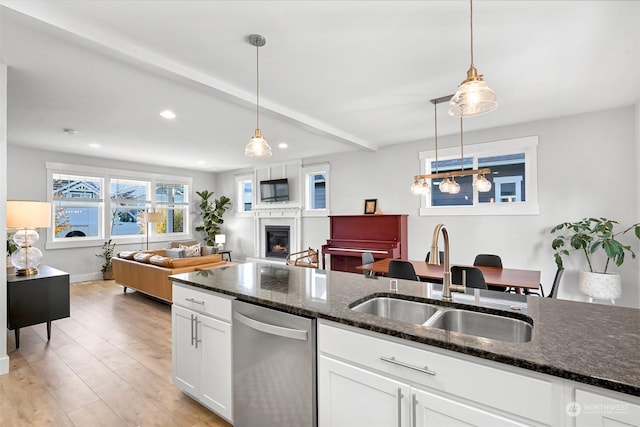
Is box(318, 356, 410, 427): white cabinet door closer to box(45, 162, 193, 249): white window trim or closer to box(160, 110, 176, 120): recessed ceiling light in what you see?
box(160, 110, 176, 120): recessed ceiling light

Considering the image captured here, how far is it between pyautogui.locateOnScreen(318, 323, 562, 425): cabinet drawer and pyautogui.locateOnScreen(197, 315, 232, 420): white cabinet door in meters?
0.82

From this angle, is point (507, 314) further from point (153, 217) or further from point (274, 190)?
point (153, 217)

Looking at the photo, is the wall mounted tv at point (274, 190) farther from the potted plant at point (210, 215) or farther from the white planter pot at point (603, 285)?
the white planter pot at point (603, 285)

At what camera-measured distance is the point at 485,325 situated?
4.98ft

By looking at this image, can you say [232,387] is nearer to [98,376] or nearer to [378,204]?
[98,376]

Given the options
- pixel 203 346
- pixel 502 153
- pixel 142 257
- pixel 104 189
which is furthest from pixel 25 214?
pixel 502 153

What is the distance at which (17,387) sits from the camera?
2467mm

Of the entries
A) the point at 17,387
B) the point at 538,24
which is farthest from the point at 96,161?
the point at 538,24

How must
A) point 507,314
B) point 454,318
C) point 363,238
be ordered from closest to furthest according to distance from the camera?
point 507,314, point 454,318, point 363,238

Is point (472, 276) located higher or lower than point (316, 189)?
lower

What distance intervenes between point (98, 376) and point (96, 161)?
18.7 ft

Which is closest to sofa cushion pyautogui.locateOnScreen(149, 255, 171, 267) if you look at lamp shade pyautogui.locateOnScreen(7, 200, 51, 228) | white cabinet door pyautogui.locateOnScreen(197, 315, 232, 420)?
lamp shade pyautogui.locateOnScreen(7, 200, 51, 228)

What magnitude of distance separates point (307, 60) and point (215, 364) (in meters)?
2.48

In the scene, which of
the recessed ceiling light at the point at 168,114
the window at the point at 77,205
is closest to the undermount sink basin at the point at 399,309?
the recessed ceiling light at the point at 168,114
